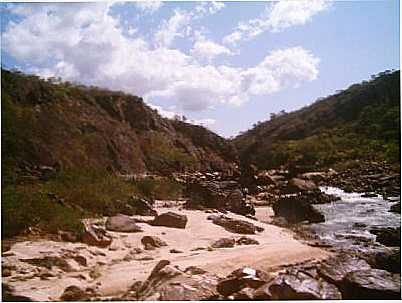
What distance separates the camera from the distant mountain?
154 inches

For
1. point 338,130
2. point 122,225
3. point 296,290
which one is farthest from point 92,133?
point 296,290

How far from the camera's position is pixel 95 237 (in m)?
3.64

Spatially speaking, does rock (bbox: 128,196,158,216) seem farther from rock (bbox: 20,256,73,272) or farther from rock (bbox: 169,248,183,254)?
rock (bbox: 20,256,73,272)

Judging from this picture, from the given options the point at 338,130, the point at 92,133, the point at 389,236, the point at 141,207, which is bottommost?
the point at 389,236

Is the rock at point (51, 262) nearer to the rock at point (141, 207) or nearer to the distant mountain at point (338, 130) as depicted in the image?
the rock at point (141, 207)

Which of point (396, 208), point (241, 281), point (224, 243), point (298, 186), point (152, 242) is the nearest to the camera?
point (241, 281)

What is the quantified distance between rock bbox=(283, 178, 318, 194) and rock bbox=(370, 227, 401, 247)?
0.70 m

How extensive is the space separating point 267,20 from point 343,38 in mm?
542

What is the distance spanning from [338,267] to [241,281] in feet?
2.08

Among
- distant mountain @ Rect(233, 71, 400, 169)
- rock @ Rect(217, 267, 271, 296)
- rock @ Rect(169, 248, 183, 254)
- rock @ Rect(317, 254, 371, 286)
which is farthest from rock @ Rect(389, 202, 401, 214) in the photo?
rock @ Rect(169, 248, 183, 254)

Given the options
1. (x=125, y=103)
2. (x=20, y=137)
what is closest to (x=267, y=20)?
(x=125, y=103)

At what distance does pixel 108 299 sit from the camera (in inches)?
124

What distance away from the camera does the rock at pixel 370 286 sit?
3.17 metres

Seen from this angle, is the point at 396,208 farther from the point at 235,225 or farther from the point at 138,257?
the point at 138,257
